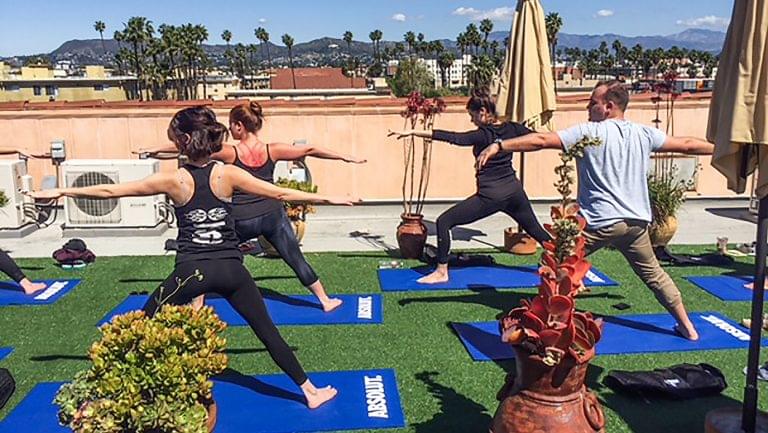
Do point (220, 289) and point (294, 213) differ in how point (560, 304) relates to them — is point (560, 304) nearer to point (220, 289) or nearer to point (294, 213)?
point (220, 289)

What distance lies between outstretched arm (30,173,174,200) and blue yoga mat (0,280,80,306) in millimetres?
2810

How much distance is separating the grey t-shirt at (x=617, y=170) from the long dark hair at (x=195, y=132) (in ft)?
7.48

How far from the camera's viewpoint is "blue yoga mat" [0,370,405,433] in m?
3.75

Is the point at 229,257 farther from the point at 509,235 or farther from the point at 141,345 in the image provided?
the point at 509,235

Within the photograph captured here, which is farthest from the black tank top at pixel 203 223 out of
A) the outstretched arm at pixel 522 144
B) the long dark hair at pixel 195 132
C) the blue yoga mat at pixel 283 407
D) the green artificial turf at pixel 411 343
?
the outstretched arm at pixel 522 144

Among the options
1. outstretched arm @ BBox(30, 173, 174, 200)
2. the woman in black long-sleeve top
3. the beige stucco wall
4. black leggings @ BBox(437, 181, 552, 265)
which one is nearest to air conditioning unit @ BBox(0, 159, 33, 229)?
the beige stucco wall

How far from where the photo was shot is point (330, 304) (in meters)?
5.73

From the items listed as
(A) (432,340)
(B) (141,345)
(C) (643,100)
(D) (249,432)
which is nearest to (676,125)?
(C) (643,100)

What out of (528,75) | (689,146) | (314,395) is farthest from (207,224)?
(528,75)

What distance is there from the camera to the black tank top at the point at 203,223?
3523 mm

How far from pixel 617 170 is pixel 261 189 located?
2287mm

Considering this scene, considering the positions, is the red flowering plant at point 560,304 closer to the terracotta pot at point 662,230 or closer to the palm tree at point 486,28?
the terracotta pot at point 662,230

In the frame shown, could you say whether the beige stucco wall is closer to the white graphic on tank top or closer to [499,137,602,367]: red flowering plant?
the white graphic on tank top

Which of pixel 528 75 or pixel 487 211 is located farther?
pixel 528 75
